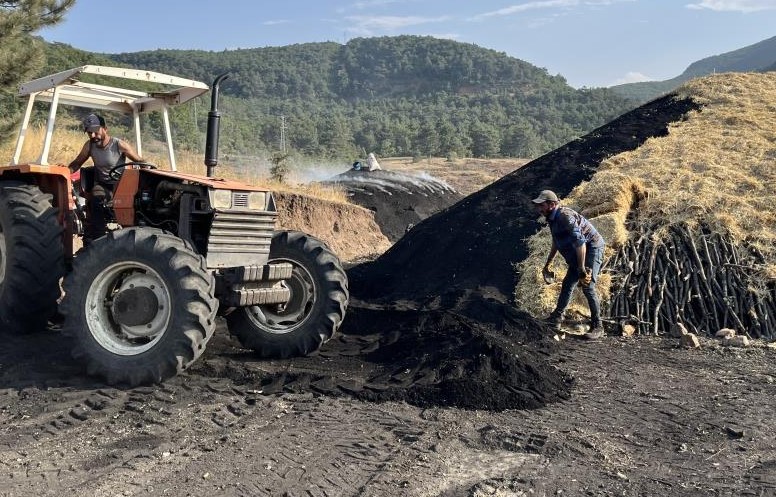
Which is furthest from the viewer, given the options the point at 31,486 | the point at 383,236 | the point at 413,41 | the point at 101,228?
the point at 413,41

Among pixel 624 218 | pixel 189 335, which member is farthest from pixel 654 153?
pixel 189 335

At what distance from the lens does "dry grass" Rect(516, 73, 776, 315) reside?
9789 millimetres

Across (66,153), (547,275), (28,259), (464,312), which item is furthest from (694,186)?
(66,153)

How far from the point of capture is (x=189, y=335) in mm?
5305

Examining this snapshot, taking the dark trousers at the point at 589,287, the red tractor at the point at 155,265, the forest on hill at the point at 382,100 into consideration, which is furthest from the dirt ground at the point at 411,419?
the forest on hill at the point at 382,100

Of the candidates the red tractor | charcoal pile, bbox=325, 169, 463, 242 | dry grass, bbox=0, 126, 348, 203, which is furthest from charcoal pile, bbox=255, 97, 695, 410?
charcoal pile, bbox=325, 169, 463, 242

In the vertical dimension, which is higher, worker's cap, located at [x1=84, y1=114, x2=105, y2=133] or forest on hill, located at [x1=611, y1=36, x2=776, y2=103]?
forest on hill, located at [x1=611, y1=36, x2=776, y2=103]

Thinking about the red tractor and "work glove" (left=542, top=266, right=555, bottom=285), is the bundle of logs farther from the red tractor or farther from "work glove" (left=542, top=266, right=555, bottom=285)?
the red tractor

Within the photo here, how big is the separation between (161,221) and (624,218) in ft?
22.5

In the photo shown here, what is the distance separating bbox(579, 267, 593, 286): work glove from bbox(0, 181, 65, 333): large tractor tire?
5.63 meters

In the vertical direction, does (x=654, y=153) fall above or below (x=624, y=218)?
above

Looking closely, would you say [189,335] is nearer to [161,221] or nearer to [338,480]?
[161,221]

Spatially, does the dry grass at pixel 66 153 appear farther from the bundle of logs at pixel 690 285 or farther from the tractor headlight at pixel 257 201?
the bundle of logs at pixel 690 285

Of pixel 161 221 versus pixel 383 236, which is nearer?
pixel 161 221
